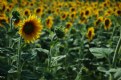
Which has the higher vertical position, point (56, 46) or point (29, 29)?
point (29, 29)

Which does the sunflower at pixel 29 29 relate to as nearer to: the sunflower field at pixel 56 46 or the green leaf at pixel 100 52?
the sunflower field at pixel 56 46

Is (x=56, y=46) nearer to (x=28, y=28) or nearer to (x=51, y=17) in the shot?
(x=28, y=28)

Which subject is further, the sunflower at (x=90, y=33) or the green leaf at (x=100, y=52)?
the sunflower at (x=90, y=33)

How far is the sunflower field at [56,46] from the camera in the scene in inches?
126

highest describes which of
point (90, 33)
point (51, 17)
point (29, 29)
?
point (29, 29)

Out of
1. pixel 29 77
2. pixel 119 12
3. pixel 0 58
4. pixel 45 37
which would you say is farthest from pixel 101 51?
pixel 119 12

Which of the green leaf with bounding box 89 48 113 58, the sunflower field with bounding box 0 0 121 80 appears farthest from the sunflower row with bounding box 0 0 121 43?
the green leaf with bounding box 89 48 113 58

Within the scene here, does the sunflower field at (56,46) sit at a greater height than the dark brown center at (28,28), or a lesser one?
lesser

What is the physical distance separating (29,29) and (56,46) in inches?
42.5

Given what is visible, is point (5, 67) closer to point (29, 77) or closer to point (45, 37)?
point (29, 77)

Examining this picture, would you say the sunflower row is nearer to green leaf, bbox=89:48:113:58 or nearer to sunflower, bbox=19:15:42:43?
sunflower, bbox=19:15:42:43

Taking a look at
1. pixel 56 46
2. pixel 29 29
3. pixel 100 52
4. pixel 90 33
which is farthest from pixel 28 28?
pixel 90 33

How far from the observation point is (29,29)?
3535mm

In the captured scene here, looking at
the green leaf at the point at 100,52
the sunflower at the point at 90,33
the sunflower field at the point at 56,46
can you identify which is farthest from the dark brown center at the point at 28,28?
the sunflower at the point at 90,33
